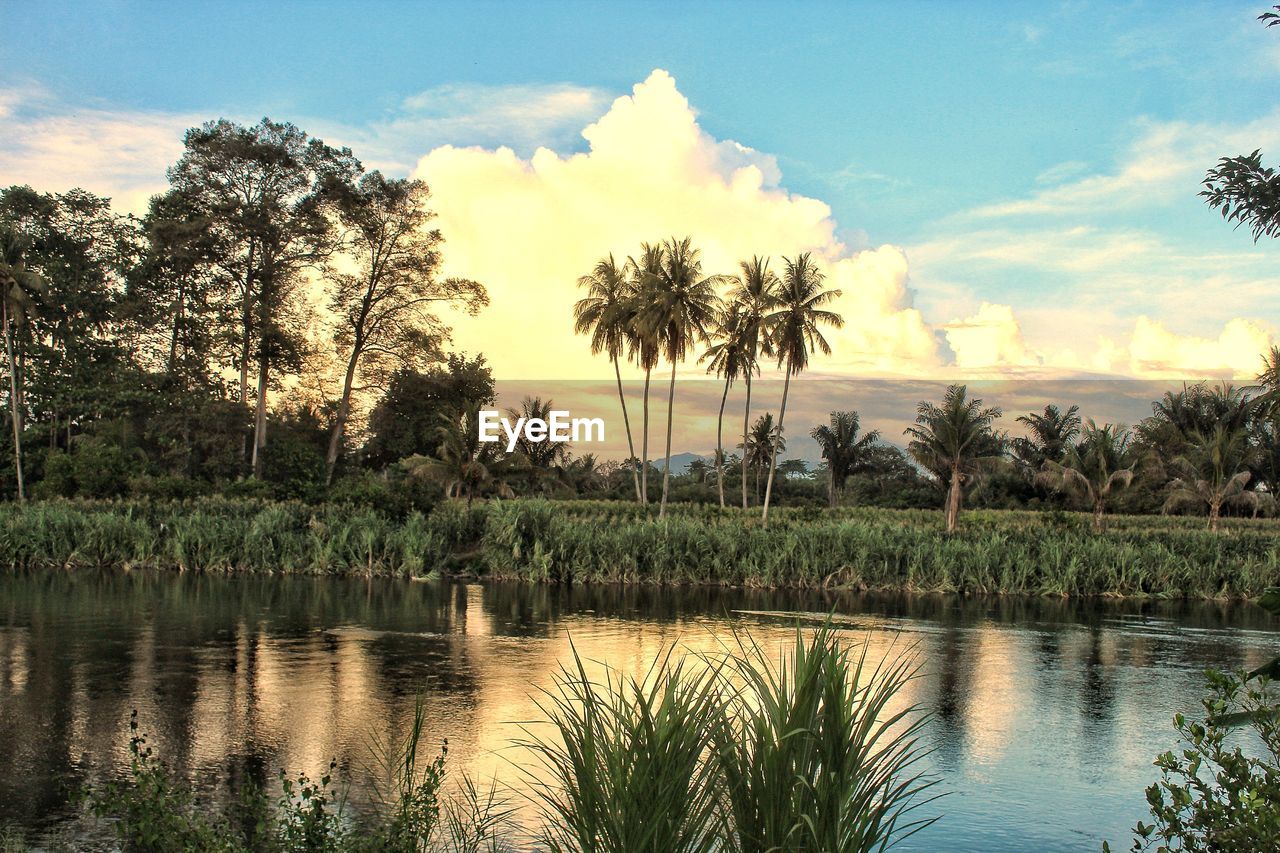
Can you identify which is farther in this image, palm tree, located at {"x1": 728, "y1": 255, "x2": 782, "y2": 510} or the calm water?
palm tree, located at {"x1": 728, "y1": 255, "x2": 782, "y2": 510}

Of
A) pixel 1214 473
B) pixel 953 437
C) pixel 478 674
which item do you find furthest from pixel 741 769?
pixel 1214 473

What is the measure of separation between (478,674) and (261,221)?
4173cm

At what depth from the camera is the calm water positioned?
1023 centimetres

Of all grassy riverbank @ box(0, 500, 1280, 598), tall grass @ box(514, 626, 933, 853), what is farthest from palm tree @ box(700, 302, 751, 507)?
tall grass @ box(514, 626, 933, 853)

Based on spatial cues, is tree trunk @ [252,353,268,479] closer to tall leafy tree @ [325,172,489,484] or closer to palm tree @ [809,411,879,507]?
tall leafy tree @ [325,172,489,484]

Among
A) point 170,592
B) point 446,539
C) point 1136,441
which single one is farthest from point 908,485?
point 170,592

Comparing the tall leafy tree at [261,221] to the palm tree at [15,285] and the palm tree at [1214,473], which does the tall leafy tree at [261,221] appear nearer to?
the palm tree at [15,285]

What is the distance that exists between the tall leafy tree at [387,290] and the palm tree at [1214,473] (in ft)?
125

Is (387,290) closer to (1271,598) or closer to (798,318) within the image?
(798,318)

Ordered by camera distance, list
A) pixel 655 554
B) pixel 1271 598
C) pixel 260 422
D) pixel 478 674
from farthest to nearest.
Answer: pixel 260 422
pixel 655 554
pixel 478 674
pixel 1271 598

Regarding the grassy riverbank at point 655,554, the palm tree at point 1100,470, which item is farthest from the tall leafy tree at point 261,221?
the palm tree at point 1100,470

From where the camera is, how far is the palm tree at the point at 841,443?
80.2m

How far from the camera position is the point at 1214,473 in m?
58.3

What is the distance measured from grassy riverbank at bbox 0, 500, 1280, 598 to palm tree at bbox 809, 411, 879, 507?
4685 cm
